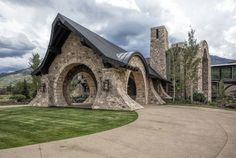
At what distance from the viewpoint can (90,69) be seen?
15.9 metres

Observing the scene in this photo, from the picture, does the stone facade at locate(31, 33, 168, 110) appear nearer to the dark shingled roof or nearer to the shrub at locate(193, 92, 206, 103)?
the dark shingled roof

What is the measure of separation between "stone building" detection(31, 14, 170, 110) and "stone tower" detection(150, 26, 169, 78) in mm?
5239

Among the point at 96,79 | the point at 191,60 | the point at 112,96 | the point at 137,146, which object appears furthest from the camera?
the point at 191,60

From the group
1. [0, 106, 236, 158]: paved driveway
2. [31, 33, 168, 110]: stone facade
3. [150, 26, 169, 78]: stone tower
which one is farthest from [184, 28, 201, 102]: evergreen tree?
[0, 106, 236, 158]: paved driveway

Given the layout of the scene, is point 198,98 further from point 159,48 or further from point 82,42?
point 82,42

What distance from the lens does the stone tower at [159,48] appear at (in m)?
23.9

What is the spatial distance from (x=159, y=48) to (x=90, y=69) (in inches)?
436

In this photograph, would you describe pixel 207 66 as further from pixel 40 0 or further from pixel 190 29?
pixel 40 0

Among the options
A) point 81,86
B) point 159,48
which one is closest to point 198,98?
point 159,48

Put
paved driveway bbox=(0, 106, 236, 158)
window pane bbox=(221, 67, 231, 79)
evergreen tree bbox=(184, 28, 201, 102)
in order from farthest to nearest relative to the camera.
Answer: window pane bbox=(221, 67, 231, 79), evergreen tree bbox=(184, 28, 201, 102), paved driveway bbox=(0, 106, 236, 158)

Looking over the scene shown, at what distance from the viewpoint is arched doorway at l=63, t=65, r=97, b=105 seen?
16553mm

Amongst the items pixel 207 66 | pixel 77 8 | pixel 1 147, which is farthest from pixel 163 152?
pixel 207 66

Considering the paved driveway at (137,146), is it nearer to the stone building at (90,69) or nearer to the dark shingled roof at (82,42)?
the stone building at (90,69)

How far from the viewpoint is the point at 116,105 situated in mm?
12172
